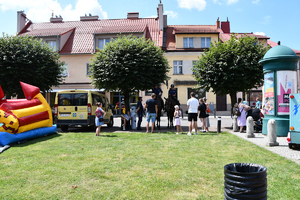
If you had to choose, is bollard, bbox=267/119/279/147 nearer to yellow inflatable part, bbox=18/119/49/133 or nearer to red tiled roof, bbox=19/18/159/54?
yellow inflatable part, bbox=18/119/49/133

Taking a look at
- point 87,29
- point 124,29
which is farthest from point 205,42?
point 87,29

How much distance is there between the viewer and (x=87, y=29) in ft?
104

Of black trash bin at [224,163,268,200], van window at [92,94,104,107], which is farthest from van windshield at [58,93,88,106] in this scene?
black trash bin at [224,163,268,200]

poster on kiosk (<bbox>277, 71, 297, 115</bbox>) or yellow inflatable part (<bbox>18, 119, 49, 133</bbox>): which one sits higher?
poster on kiosk (<bbox>277, 71, 297, 115</bbox>)

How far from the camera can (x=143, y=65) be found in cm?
1391

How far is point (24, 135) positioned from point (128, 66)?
21.7 ft

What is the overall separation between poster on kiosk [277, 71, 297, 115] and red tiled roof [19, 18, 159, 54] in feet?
60.8

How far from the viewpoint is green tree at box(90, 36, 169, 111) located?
1373cm

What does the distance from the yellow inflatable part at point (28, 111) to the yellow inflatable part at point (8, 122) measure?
0.27 m

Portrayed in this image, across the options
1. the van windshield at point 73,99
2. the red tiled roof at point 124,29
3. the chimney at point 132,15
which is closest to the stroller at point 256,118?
the van windshield at point 73,99

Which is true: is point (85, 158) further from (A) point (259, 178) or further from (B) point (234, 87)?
(B) point (234, 87)

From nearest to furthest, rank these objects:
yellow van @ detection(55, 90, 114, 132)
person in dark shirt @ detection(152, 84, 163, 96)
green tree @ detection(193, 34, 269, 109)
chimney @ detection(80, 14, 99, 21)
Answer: yellow van @ detection(55, 90, 114, 132) → green tree @ detection(193, 34, 269, 109) → person in dark shirt @ detection(152, 84, 163, 96) → chimney @ detection(80, 14, 99, 21)

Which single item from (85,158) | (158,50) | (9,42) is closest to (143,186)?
(85,158)

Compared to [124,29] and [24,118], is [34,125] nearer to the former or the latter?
[24,118]
